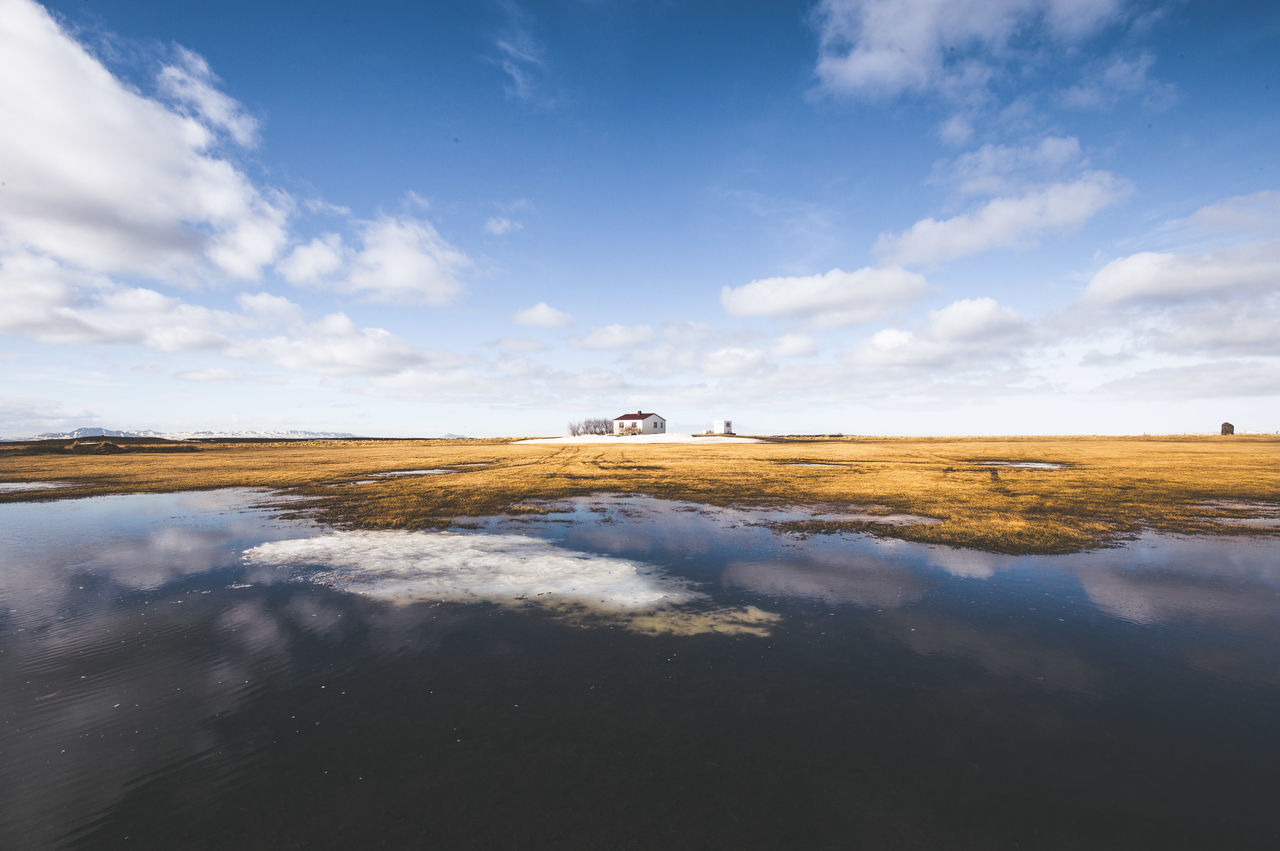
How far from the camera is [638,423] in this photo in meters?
125

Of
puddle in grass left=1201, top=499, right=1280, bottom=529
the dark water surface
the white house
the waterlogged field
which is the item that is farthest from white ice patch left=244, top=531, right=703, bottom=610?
the white house

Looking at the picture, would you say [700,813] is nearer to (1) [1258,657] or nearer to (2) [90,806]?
(2) [90,806]

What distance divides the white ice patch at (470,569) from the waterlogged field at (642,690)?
121 mm

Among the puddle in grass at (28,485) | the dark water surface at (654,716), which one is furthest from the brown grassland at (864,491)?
the dark water surface at (654,716)

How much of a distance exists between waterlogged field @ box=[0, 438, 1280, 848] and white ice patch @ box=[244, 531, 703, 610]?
12cm

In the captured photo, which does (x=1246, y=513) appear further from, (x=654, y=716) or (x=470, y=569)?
(x=470, y=569)

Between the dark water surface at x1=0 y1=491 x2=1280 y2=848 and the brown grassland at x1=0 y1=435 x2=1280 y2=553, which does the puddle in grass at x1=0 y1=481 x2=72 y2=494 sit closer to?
the brown grassland at x1=0 y1=435 x2=1280 y2=553

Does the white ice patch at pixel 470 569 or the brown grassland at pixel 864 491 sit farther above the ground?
the brown grassland at pixel 864 491

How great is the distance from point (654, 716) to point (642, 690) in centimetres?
67

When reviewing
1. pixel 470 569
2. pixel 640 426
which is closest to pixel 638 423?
pixel 640 426

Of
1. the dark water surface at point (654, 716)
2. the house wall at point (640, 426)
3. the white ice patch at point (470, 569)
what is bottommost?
the dark water surface at point (654, 716)

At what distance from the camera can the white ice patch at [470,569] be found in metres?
11.6

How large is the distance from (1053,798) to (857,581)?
7.22 metres

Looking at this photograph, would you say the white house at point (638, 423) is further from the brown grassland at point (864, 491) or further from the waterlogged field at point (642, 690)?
the waterlogged field at point (642, 690)
